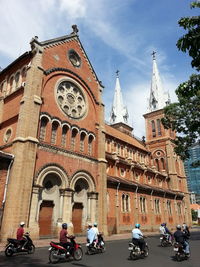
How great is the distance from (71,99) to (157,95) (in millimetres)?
39855

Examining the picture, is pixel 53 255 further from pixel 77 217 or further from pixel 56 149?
pixel 77 217

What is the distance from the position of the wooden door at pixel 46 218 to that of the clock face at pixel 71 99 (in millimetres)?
8923

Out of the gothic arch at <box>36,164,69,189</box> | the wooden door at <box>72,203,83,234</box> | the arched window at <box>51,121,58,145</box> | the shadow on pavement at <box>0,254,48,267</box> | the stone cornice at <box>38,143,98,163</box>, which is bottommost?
the shadow on pavement at <box>0,254,48,267</box>

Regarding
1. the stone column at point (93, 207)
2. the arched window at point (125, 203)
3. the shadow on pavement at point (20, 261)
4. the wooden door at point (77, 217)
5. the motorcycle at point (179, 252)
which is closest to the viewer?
the shadow on pavement at point (20, 261)

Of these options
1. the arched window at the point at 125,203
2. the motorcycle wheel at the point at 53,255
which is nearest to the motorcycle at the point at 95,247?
the motorcycle wheel at the point at 53,255

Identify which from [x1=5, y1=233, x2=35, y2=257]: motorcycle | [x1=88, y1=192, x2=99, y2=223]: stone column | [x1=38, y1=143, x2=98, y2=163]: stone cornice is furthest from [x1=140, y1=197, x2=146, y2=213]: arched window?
[x1=5, y1=233, x2=35, y2=257]: motorcycle

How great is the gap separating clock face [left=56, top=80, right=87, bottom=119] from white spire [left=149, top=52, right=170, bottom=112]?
35922 mm

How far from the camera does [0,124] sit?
21.8 metres

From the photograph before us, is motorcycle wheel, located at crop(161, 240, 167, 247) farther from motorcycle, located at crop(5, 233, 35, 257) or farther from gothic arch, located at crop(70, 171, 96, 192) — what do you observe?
motorcycle, located at crop(5, 233, 35, 257)

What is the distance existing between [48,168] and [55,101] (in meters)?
6.65

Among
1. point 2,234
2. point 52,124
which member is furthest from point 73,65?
point 2,234

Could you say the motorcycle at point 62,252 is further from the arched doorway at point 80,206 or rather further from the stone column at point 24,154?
the arched doorway at point 80,206

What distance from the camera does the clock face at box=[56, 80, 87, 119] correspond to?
77.0 feet

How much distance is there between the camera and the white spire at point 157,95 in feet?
192
